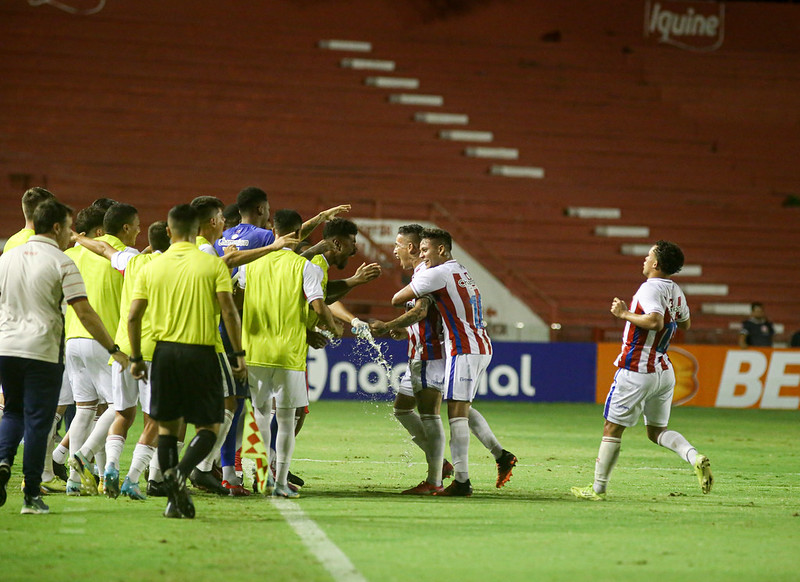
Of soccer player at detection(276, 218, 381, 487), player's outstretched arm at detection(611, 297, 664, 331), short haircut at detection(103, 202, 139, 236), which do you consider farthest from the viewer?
soccer player at detection(276, 218, 381, 487)

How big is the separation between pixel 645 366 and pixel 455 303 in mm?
1544

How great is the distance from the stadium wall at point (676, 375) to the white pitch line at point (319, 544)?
12.4m

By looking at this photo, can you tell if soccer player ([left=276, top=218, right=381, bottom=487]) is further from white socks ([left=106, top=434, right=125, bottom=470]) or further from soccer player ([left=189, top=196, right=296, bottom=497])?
white socks ([left=106, top=434, right=125, bottom=470])

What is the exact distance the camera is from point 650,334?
8.80m

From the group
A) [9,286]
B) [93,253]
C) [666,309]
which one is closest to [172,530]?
[9,286]

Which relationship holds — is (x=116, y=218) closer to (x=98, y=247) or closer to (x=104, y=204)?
(x=98, y=247)

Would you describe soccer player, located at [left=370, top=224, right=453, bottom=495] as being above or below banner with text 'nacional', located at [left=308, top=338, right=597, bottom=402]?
above

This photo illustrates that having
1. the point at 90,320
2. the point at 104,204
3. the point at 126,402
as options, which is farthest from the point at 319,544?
the point at 104,204

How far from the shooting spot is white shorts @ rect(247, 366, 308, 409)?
8398 mm

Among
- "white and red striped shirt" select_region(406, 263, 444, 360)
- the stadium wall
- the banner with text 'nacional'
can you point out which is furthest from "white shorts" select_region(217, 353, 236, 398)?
the stadium wall

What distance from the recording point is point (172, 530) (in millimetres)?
6746

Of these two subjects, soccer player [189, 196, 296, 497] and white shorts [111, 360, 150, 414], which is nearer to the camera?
soccer player [189, 196, 296, 497]

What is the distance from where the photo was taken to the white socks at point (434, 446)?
8.99 meters

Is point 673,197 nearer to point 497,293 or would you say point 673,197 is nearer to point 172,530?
point 497,293
